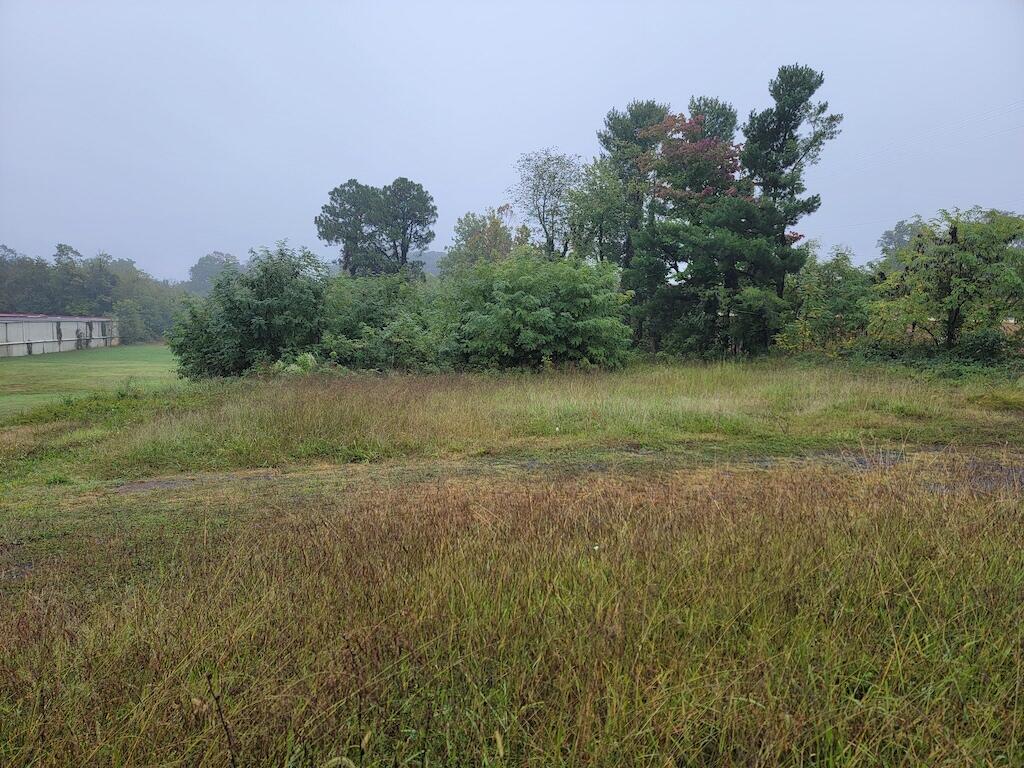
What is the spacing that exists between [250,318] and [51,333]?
132ft

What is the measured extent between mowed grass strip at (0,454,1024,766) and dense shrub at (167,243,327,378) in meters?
14.8

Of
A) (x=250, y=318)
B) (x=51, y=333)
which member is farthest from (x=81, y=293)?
(x=250, y=318)

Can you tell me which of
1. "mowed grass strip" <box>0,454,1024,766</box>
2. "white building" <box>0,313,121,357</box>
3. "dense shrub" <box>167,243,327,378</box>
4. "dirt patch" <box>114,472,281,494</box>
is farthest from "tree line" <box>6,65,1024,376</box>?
"white building" <box>0,313,121,357</box>

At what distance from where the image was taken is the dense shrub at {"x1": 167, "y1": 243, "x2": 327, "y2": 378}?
1748cm

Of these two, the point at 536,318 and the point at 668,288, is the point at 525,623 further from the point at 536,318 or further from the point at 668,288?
the point at 668,288

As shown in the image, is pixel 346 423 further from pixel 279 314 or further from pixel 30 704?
pixel 279 314

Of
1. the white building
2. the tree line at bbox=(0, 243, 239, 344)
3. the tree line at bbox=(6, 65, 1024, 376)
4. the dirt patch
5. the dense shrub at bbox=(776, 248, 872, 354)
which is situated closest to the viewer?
the dirt patch

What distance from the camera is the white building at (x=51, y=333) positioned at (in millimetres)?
→ 39750

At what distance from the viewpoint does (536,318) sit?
17.3 m

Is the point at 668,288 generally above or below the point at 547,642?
above

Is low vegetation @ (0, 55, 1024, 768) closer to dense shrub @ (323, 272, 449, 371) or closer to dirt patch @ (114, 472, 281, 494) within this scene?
dirt patch @ (114, 472, 281, 494)

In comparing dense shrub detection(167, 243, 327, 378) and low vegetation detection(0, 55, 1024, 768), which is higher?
dense shrub detection(167, 243, 327, 378)

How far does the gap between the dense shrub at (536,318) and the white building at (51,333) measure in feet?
129

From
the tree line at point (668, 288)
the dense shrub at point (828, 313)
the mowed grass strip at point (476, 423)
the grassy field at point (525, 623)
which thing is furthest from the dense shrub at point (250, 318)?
the dense shrub at point (828, 313)
